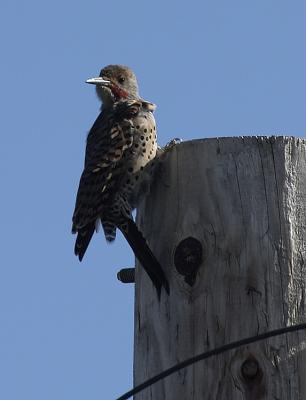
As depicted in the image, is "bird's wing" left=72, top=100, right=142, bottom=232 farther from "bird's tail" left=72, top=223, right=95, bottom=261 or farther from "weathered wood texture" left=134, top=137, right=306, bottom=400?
"weathered wood texture" left=134, top=137, right=306, bottom=400

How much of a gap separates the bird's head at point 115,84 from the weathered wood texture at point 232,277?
13.9 ft

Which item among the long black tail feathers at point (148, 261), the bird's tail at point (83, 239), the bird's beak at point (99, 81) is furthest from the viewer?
the bird's beak at point (99, 81)

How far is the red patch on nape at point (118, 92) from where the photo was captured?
301 inches

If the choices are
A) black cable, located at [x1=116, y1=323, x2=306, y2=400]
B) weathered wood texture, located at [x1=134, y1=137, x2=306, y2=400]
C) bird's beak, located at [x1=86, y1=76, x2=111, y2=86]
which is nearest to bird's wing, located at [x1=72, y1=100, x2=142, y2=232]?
bird's beak, located at [x1=86, y1=76, x2=111, y2=86]

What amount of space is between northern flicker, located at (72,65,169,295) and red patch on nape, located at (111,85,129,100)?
0.82 meters

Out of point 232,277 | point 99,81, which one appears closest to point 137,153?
point 99,81

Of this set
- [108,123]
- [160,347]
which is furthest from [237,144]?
[108,123]

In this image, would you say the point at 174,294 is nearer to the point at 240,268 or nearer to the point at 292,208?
the point at 240,268

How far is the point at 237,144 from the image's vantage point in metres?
3.36

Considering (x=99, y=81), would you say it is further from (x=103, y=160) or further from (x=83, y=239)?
(x=83, y=239)

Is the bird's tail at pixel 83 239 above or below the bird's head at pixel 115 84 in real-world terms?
below

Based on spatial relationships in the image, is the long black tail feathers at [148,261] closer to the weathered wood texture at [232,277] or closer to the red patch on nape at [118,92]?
the weathered wood texture at [232,277]

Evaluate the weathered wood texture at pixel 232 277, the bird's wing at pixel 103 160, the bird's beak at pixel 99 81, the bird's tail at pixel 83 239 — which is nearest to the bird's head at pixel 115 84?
the bird's beak at pixel 99 81

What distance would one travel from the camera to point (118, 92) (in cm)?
767
